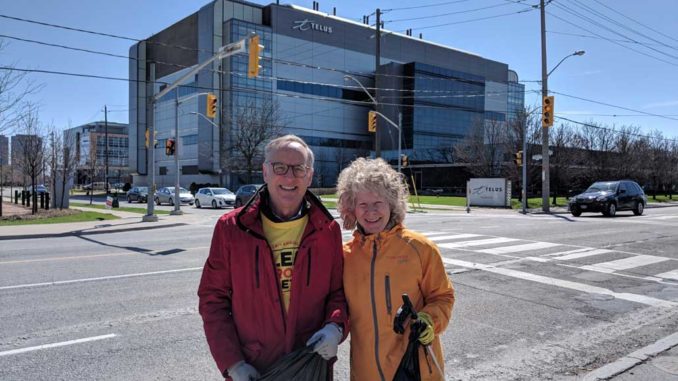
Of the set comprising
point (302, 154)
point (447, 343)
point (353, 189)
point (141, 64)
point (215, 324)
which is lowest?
point (447, 343)

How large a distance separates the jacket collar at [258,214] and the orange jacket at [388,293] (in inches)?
10.4

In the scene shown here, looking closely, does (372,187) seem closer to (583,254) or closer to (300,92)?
(583,254)

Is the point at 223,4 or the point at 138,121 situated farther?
the point at 138,121

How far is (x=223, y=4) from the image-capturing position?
5581 centimetres

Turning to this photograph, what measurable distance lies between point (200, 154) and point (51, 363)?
5609cm

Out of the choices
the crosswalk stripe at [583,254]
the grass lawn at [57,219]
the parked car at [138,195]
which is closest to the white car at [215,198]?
the grass lawn at [57,219]

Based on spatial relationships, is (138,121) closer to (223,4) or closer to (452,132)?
(223,4)

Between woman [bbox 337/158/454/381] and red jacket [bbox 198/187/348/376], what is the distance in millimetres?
132

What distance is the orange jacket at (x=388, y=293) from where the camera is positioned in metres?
2.33

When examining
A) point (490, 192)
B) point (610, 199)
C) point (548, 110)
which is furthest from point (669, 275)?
point (490, 192)

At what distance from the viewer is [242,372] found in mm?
2090

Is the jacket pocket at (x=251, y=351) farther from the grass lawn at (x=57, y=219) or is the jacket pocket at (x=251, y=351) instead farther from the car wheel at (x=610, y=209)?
the car wheel at (x=610, y=209)

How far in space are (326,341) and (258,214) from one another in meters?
0.69

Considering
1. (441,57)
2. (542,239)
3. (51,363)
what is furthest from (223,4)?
(51,363)
